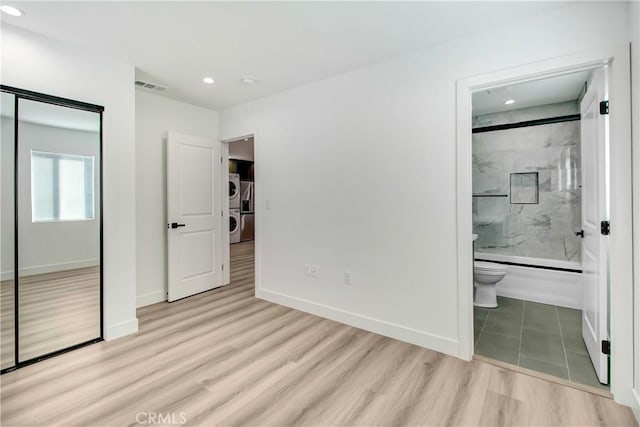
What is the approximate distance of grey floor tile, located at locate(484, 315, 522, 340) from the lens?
2.79 m

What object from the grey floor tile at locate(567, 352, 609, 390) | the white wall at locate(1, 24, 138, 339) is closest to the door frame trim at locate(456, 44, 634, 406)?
the grey floor tile at locate(567, 352, 609, 390)

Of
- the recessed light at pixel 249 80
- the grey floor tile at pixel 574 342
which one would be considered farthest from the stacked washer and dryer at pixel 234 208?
the grey floor tile at pixel 574 342

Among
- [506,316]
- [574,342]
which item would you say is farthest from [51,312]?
[574,342]

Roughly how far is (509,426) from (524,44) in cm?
236

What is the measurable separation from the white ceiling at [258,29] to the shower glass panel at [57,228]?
671 millimetres

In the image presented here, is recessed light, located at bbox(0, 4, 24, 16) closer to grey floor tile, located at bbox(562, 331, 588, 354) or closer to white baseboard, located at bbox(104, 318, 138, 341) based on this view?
white baseboard, located at bbox(104, 318, 138, 341)

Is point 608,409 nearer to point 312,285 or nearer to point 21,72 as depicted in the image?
point 312,285

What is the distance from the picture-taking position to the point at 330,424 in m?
1.64

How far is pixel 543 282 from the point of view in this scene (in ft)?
11.9

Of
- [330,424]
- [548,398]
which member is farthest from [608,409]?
[330,424]

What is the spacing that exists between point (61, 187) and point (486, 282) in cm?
421

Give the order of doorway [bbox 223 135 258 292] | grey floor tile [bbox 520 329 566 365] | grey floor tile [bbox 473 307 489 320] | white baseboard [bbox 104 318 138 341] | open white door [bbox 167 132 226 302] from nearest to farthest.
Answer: grey floor tile [bbox 520 329 566 365] → white baseboard [bbox 104 318 138 341] → grey floor tile [bbox 473 307 489 320] → open white door [bbox 167 132 226 302] → doorway [bbox 223 135 258 292]

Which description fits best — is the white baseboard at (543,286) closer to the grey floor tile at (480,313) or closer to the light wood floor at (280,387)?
the grey floor tile at (480,313)

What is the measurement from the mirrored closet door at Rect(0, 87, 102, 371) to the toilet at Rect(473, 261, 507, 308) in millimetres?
3808
